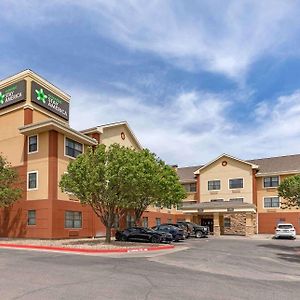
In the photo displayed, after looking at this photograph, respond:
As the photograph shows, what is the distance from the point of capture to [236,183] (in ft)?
182

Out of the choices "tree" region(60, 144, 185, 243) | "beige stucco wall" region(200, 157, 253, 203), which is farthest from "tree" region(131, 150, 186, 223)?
"beige stucco wall" region(200, 157, 253, 203)

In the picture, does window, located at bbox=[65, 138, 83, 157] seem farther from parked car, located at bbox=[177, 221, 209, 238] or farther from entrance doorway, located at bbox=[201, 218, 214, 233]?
entrance doorway, located at bbox=[201, 218, 214, 233]

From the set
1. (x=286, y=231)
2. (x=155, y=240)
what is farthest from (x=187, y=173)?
(x=155, y=240)

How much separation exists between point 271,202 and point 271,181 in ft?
8.77

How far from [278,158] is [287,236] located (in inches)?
640

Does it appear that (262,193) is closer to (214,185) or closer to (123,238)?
(214,185)

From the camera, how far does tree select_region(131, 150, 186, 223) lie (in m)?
26.3

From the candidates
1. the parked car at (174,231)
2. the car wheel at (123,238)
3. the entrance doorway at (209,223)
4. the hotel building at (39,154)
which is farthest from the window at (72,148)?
the entrance doorway at (209,223)

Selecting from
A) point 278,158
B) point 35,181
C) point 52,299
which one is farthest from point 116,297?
point 278,158

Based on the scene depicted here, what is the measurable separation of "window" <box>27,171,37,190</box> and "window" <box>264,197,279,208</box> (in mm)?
32039

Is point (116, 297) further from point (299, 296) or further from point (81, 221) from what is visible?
point (81, 221)

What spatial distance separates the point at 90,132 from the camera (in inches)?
1494

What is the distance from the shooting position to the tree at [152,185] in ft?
86.3

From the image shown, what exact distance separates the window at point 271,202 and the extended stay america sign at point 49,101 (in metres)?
28.0
